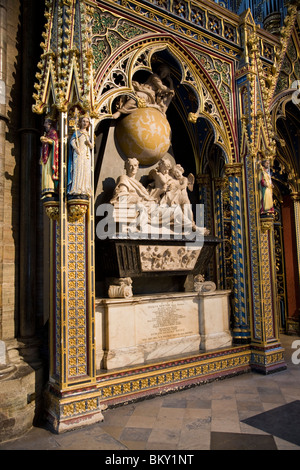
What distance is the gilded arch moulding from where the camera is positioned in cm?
523

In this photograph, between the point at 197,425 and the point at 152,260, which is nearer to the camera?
the point at 197,425

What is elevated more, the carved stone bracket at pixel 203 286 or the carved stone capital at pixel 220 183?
the carved stone capital at pixel 220 183

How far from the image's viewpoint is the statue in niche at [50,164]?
4387 millimetres

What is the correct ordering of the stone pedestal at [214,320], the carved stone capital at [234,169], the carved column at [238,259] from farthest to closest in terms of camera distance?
→ the carved stone capital at [234,169]
the carved column at [238,259]
the stone pedestal at [214,320]

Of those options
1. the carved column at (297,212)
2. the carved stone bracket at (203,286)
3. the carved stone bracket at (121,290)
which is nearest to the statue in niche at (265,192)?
the carved stone bracket at (203,286)

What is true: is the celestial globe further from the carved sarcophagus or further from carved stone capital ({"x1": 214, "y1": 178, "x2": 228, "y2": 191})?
carved stone capital ({"x1": 214, "y1": 178, "x2": 228, "y2": 191})

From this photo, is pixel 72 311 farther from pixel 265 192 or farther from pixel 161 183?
pixel 265 192

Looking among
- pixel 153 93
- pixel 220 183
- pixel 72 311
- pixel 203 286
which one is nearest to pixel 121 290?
pixel 72 311

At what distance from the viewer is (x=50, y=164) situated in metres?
4.41

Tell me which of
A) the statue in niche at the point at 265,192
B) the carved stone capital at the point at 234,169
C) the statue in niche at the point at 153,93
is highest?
the statue in niche at the point at 153,93

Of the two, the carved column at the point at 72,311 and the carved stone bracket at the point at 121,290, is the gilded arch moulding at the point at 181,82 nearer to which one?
the carved column at the point at 72,311

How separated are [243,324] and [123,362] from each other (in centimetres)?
249

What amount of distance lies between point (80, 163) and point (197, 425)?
3.29 meters

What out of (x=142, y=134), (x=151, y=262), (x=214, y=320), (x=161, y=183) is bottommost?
(x=214, y=320)
